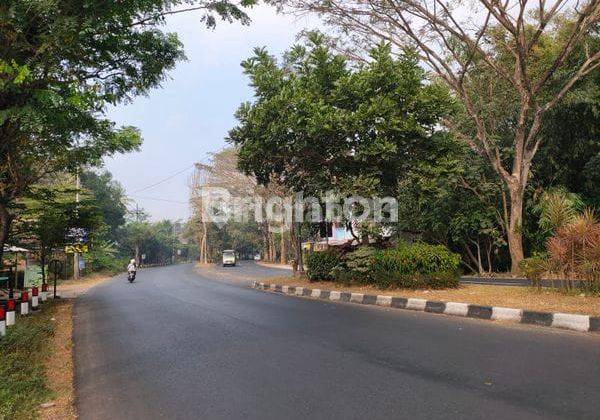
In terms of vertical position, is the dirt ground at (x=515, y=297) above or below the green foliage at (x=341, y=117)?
below

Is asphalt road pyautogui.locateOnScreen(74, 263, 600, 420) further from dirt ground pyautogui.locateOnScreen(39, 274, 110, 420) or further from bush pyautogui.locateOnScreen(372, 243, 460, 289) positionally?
bush pyautogui.locateOnScreen(372, 243, 460, 289)

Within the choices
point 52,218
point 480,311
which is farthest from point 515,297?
point 52,218

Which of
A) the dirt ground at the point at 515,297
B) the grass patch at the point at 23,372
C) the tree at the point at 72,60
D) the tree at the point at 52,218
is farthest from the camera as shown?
the tree at the point at 52,218

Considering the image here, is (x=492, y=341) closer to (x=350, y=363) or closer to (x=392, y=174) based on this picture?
(x=350, y=363)

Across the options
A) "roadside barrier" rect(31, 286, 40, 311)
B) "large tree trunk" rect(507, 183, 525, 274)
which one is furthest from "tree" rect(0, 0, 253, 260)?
"large tree trunk" rect(507, 183, 525, 274)

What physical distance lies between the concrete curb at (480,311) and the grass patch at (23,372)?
7.26 meters

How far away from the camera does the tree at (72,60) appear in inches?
237

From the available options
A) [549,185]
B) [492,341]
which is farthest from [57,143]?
[549,185]

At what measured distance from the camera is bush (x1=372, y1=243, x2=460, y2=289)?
12.2 m

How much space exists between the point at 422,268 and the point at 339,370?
7.70 m

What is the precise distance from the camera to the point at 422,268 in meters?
12.5

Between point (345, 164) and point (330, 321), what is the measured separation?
7.31 meters

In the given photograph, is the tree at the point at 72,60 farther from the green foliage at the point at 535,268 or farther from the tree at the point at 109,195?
the tree at the point at 109,195

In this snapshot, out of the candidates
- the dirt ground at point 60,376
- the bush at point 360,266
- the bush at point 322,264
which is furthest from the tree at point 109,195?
the dirt ground at point 60,376
